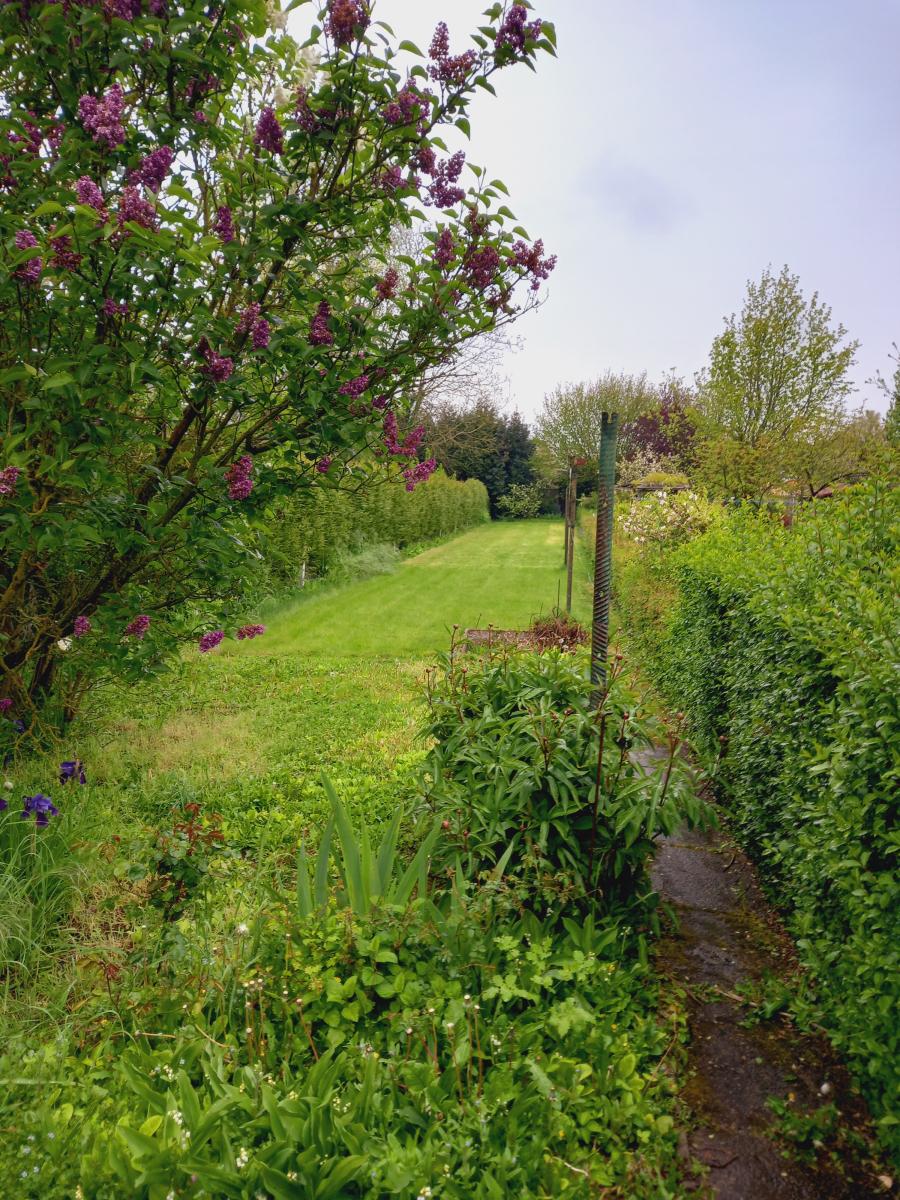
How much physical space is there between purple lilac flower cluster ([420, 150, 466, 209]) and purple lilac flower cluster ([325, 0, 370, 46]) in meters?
0.49

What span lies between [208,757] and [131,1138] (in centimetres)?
383

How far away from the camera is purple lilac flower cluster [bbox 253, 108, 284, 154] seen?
2.35 metres

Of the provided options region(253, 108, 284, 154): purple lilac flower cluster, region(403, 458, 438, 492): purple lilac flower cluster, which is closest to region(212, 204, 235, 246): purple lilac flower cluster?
region(253, 108, 284, 154): purple lilac flower cluster

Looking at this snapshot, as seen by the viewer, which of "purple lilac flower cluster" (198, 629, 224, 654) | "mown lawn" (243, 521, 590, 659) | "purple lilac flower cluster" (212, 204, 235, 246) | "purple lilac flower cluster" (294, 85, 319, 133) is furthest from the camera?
"mown lawn" (243, 521, 590, 659)

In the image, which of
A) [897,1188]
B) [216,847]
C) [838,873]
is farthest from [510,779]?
[897,1188]

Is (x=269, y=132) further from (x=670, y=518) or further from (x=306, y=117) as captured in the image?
(x=670, y=518)

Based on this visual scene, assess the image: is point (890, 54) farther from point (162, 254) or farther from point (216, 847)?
point (216, 847)

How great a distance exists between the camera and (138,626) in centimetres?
321

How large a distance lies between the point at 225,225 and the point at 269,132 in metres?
0.35

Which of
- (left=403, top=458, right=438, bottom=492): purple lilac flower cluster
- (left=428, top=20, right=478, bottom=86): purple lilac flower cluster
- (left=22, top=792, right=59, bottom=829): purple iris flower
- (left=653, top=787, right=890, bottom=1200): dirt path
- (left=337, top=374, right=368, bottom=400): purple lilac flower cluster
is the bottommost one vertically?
(left=653, top=787, right=890, bottom=1200): dirt path

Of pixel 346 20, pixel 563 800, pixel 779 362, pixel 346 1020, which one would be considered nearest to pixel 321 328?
pixel 346 20

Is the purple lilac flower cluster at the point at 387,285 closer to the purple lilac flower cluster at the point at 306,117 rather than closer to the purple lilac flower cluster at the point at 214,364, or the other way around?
the purple lilac flower cluster at the point at 306,117

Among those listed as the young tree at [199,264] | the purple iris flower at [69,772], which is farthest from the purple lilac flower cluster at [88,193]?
the purple iris flower at [69,772]

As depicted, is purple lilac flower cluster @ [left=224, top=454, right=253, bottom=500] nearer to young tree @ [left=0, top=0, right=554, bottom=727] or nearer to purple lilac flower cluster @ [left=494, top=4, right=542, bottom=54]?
young tree @ [left=0, top=0, right=554, bottom=727]
